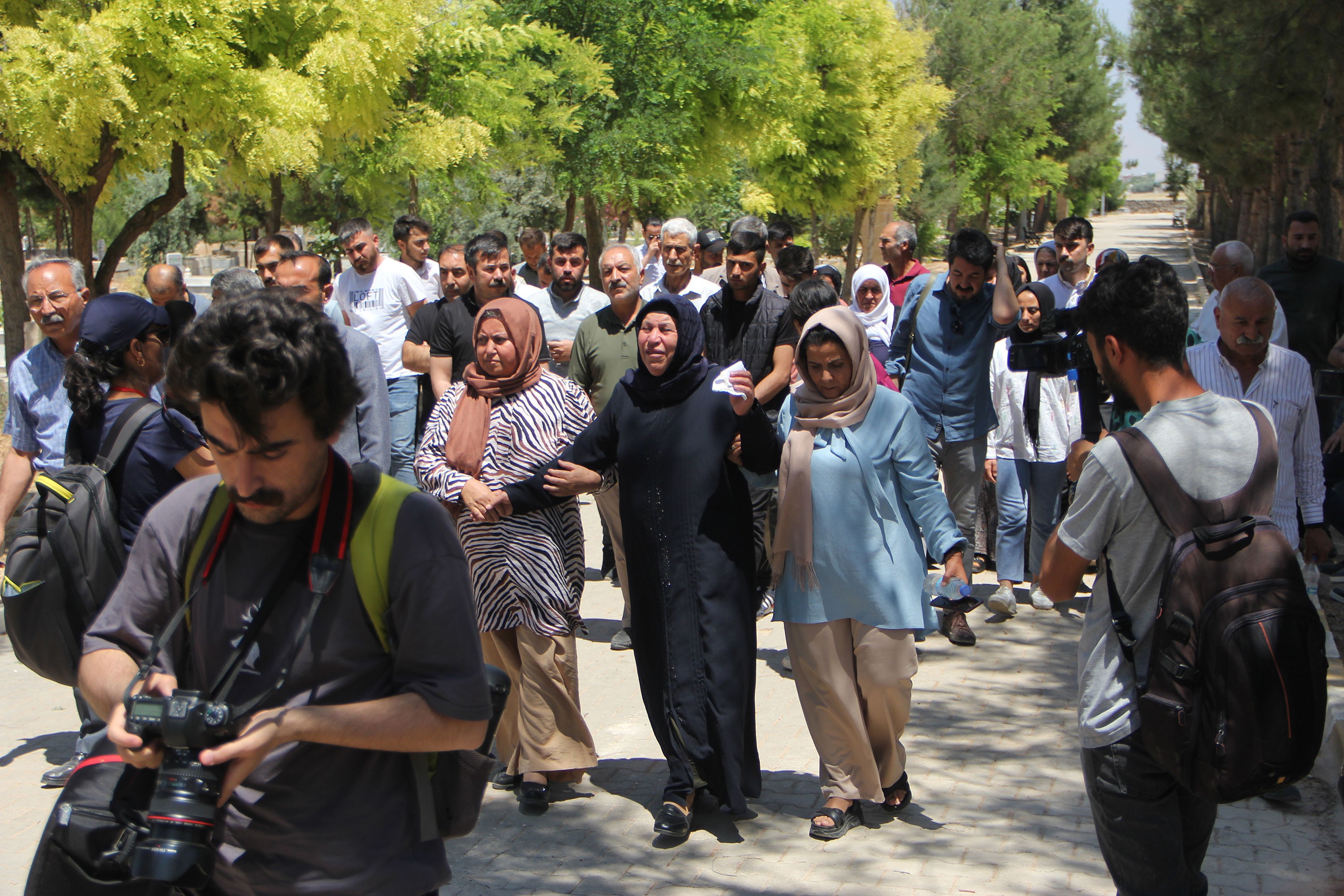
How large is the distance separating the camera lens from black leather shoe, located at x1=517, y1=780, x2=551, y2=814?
2.95 metres

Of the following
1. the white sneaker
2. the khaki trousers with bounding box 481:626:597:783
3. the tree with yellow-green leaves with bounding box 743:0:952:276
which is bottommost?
→ the white sneaker

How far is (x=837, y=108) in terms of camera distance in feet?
99.2

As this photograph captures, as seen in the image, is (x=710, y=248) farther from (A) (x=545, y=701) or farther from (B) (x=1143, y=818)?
(B) (x=1143, y=818)

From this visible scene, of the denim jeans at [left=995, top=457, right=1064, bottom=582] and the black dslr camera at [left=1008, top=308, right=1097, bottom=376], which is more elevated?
the black dslr camera at [left=1008, top=308, right=1097, bottom=376]

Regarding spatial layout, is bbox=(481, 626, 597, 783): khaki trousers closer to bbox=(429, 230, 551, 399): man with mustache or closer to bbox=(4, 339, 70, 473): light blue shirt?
bbox=(4, 339, 70, 473): light blue shirt

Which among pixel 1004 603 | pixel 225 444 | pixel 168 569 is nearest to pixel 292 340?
pixel 225 444

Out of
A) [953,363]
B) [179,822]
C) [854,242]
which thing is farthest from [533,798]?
[854,242]

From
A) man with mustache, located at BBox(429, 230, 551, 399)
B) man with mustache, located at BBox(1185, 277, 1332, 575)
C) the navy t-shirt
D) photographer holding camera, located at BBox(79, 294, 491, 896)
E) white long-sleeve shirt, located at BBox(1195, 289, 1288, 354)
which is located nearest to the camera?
photographer holding camera, located at BBox(79, 294, 491, 896)

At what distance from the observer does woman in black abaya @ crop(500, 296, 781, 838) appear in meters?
4.49

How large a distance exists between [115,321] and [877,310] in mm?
5585

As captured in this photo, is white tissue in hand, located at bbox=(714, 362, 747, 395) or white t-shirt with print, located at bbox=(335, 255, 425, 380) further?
white t-shirt with print, located at bbox=(335, 255, 425, 380)

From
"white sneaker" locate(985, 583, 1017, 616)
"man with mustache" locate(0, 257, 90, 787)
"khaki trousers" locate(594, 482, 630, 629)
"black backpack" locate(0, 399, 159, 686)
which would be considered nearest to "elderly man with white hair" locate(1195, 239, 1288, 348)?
"white sneaker" locate(985, 583, 1017, 616)

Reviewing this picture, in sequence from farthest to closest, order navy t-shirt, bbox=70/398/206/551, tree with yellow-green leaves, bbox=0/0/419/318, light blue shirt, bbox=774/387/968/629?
tree with yellow-green leaves, bbox=0/0/419/318
light blue shirt, bbox=774/387/968/629
navy t-shirt, bbox=70/398/206/551

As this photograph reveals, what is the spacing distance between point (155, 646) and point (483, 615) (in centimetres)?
267
